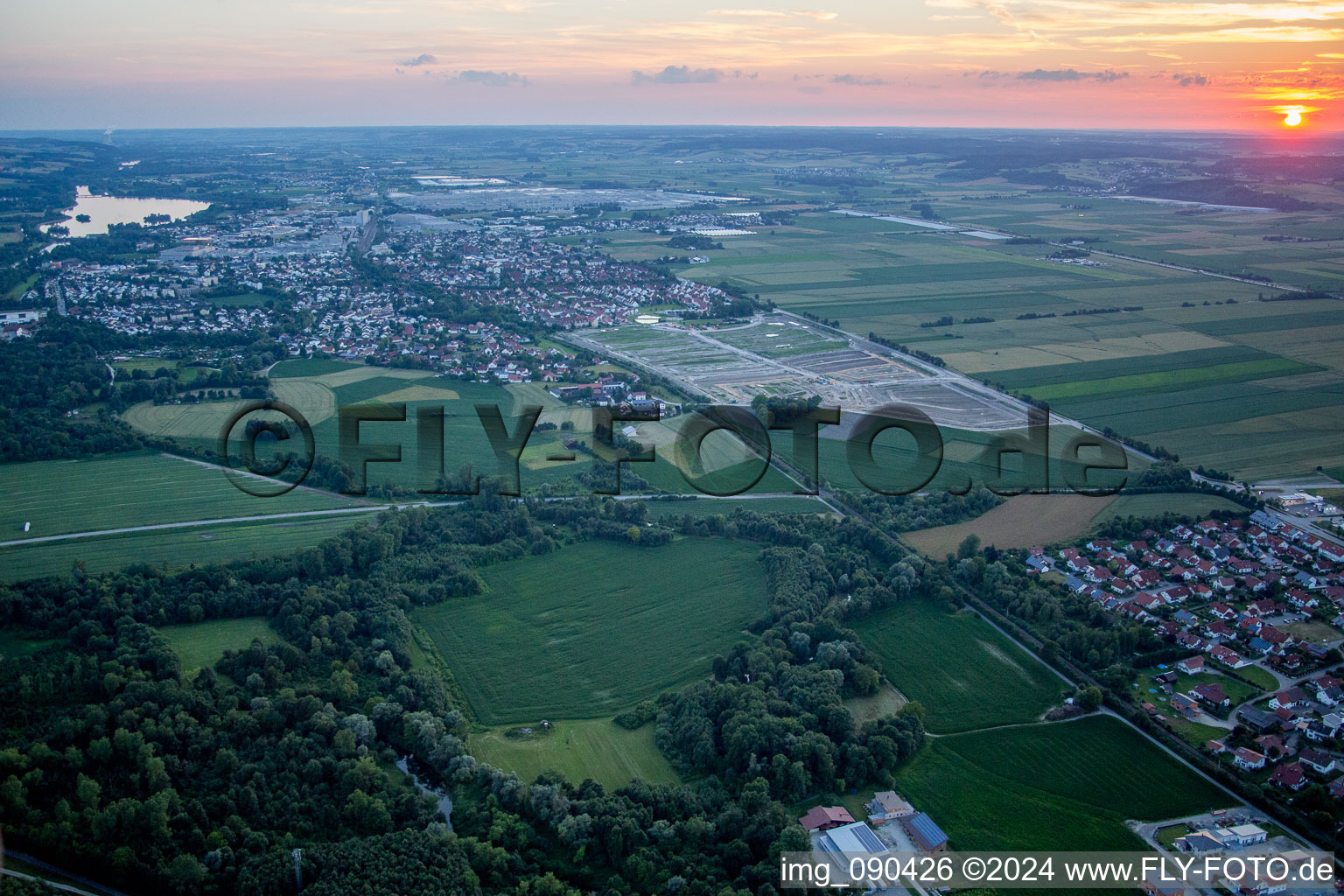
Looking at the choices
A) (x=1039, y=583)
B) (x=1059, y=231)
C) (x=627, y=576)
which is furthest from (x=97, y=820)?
(x=1059, y=231)

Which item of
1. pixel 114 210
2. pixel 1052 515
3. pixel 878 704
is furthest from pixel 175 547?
pixel 114 210

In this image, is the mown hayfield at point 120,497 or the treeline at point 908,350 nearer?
the mown hayfield at point 120,497

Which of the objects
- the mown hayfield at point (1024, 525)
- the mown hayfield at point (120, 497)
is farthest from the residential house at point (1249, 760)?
the mown hayfield at point (120, 497)

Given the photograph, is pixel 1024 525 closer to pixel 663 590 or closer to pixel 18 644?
pixel 663 590

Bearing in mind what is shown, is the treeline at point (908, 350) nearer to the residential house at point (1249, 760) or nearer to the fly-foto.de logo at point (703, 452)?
the fly-foto.de logo at point (703, 452)

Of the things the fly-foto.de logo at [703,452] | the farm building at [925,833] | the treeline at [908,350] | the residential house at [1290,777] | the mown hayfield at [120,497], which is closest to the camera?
the farm building at [925,833]

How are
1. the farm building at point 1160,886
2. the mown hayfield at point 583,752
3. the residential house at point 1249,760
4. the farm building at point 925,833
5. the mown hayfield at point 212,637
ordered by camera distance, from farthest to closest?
the mown hayfield at point 212,637, the mown hayfield at point 583,752, the residential house at point 1249,760, the farm building at point 925,833, the farm building at point 1160,886
